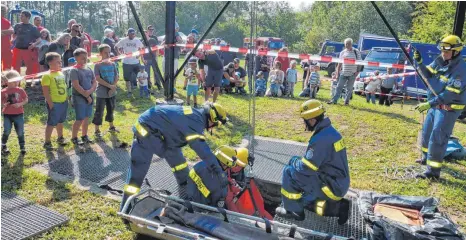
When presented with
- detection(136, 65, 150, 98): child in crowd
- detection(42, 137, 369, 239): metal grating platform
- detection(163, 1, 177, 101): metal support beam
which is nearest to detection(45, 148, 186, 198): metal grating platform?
detection(42, 137, 369, 239): metal grating platform

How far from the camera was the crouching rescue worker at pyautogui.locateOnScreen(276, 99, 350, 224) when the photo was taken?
4.22 meters

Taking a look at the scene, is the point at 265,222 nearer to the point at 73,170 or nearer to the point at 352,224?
the point at 352,224

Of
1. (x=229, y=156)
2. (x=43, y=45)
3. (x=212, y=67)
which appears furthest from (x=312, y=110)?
(x=43, y=45)

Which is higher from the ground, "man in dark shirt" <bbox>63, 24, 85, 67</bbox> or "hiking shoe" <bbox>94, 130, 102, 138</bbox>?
"man in dark shirt" <bbox>63, 24, 85, 67</bbox>

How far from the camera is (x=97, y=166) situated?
20.0 feet

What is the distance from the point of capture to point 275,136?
327 inches

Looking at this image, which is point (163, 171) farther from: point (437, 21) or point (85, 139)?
point (437, 21)

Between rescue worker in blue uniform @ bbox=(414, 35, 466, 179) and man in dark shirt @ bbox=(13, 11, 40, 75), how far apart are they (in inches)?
362

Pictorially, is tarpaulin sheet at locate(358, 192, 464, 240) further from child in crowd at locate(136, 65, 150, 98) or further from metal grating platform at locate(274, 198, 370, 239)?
child in crowd at locate(136, 65, 150, 98)

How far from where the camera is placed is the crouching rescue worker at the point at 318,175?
4219 mm

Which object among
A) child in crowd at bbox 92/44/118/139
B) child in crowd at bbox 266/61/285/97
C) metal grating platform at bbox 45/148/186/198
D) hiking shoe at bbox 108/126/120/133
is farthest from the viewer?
child in crowd at bbox 266/61/285/97

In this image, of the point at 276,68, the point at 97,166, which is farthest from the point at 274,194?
the point at 276,68

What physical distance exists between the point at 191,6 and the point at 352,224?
179 feet

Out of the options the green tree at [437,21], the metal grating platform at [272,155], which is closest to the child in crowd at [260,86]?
the metal grating platform at [272,155]
